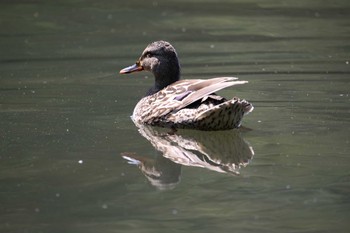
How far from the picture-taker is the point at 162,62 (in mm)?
10367

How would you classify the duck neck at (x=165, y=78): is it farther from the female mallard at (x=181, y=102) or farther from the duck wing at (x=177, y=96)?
the duck wing at (x=177, y=96)

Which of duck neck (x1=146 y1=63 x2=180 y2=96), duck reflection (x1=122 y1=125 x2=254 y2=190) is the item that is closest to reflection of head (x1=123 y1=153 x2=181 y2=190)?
duck reflection (x1=122 y1=125 x2=254 y2=190)

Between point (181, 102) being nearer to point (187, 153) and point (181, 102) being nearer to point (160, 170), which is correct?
point (187, 153)

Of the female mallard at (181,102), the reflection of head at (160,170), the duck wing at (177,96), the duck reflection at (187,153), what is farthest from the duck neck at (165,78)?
the reflection of head at (160,170)

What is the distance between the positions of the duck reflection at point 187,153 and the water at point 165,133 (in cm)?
3

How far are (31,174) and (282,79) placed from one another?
4.71m

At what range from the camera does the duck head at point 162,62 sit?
10.3m

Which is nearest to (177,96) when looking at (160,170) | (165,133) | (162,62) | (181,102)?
(181,102)

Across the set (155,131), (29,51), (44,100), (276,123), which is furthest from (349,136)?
(29,51)

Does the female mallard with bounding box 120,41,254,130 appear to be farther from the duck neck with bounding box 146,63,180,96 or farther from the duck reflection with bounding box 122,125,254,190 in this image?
the duck reflection with bounding box 122,125,254,190

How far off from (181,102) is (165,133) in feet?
1.10

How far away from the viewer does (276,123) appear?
30.8 ft

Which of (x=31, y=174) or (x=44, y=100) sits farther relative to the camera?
(x=44, y=100)

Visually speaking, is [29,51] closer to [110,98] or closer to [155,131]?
[110,98]
